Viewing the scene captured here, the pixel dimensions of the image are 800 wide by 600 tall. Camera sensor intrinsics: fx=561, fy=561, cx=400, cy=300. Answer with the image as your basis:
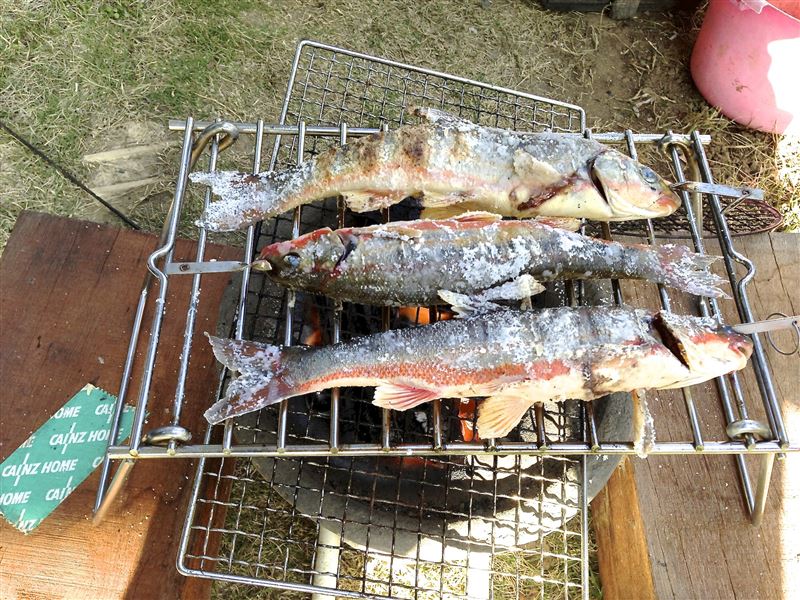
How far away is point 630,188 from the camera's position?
8.68ft

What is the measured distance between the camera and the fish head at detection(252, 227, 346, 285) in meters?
2.40

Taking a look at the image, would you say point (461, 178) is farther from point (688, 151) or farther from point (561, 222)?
point (688, 151)

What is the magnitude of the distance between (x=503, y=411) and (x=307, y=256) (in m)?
1.04

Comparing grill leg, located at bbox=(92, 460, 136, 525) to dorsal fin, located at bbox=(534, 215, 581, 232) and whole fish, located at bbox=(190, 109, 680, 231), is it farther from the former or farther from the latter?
dorsal fin, located at bbox=(534, 215, 581, 232)

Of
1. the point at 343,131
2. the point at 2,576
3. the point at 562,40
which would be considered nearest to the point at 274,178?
the point at 343,131

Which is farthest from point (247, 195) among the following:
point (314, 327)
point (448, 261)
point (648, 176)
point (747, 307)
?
point (747, 307)

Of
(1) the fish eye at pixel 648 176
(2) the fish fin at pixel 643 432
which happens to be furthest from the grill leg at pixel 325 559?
(1) the fish eye at pixel 648 176

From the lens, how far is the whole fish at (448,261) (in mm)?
2396

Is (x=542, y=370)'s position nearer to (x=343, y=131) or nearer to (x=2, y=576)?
(x=343, y=131)

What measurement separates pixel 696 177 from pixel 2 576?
3.93m

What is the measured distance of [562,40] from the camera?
17.7 feet

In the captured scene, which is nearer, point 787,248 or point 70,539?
point 70,539

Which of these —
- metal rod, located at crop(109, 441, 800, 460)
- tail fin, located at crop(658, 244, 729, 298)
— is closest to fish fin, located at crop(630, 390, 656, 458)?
metal rod, located at crop(109, 441, 800, 460)

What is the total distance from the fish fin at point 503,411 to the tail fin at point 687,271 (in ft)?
2.85
